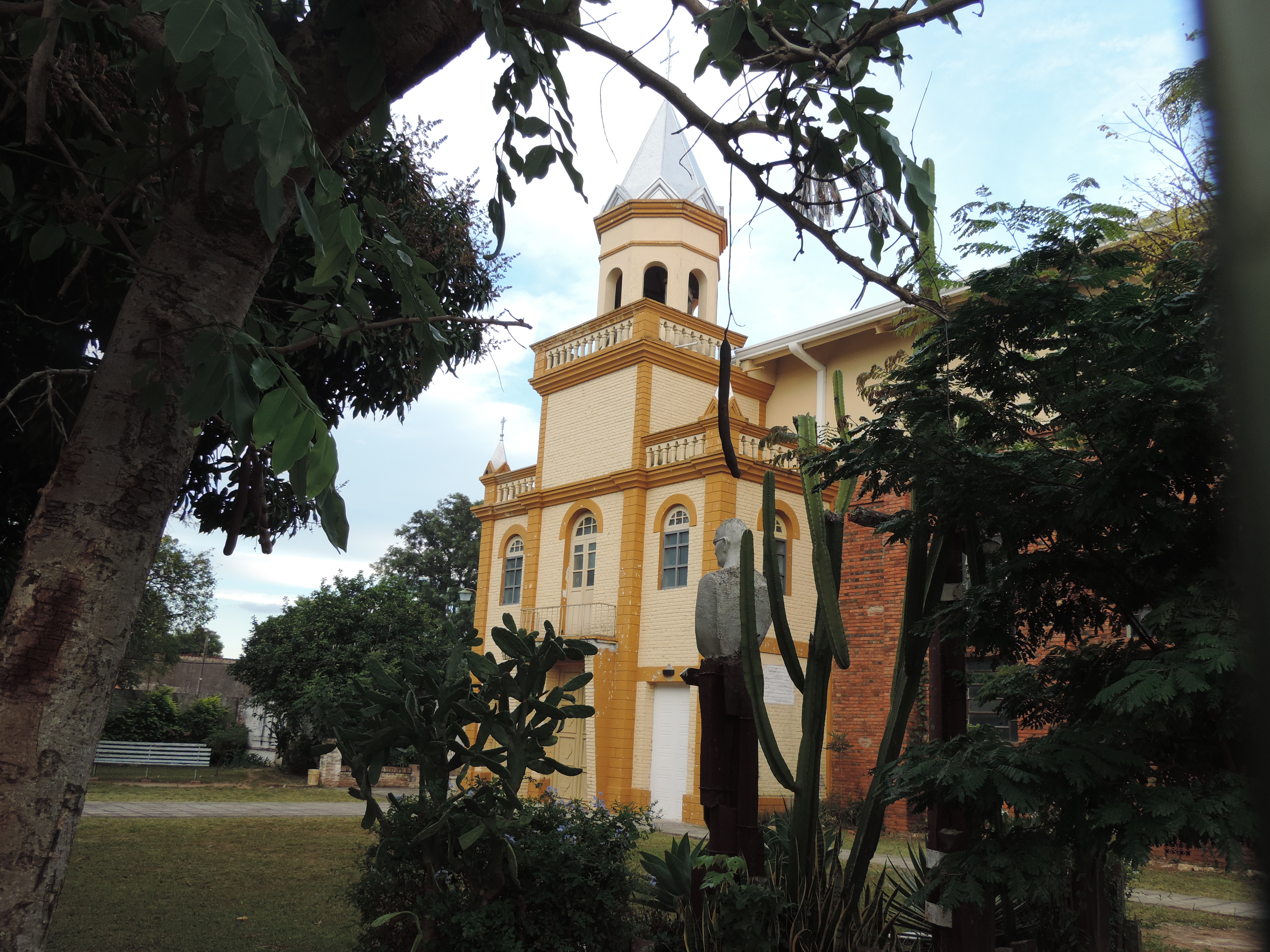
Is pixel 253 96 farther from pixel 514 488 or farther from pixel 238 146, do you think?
pixel 514 488

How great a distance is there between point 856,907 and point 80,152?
6319 mm

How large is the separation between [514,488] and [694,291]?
21.1 feet

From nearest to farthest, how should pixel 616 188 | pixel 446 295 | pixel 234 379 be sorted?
pixel 234 379 < pixel 446 295 < pixel 616 188

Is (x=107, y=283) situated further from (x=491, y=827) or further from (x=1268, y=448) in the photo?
(x=1268, y=448)

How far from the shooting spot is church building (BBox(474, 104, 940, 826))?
1709 cm

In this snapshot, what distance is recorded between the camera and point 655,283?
71.9 ft

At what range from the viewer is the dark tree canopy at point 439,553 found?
38.8 m

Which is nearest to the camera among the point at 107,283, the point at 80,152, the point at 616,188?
the point at 80,152

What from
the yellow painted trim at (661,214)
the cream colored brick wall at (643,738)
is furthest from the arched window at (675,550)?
the yellow painted trim at (661,214)

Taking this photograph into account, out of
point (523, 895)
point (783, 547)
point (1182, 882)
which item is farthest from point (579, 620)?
point (523, 895)

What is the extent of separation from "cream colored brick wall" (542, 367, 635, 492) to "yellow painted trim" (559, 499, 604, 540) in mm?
548

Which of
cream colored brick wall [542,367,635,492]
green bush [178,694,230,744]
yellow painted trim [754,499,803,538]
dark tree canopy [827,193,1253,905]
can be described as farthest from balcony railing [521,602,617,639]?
dark tree canopy [827,193,1253,905]

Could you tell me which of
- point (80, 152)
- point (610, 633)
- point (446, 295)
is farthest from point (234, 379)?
point (610, 633)

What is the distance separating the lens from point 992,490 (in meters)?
4.25
